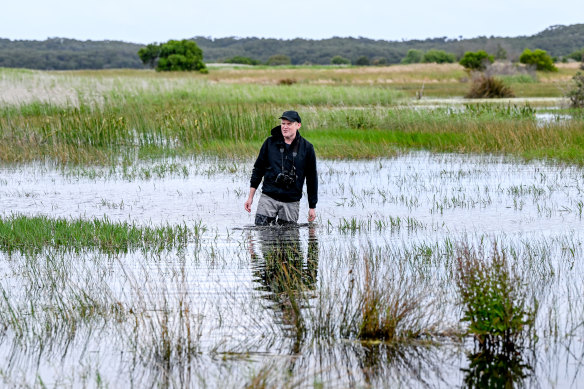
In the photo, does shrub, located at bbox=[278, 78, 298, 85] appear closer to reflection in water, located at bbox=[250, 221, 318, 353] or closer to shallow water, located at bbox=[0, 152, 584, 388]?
shallow water, located at bbox=[0, 152, 584, 388]

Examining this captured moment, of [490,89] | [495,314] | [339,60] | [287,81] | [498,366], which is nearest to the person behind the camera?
[498,366]

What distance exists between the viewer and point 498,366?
18.1ft

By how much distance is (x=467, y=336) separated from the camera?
19.7 feet

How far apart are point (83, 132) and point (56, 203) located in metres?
8.18

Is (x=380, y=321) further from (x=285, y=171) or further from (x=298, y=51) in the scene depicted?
(x=298, y=51)

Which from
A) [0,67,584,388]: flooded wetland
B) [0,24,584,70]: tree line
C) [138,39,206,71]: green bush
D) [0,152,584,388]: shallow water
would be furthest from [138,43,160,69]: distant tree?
[0,152,584,388]: shallow water

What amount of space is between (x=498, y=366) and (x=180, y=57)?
83.5m

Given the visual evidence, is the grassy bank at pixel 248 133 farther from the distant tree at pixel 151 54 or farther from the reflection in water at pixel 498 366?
the distant tree at pixel 151 54

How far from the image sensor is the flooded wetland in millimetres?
5523

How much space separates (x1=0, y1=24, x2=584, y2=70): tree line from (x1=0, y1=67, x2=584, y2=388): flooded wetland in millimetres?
102557

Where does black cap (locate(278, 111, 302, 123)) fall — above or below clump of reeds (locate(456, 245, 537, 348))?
above

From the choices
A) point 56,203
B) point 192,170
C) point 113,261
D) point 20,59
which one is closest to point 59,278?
point 113,261

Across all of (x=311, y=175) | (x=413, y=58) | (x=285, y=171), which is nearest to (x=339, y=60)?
(x=413, y=58)

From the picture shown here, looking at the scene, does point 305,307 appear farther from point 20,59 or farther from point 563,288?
point 20,59
